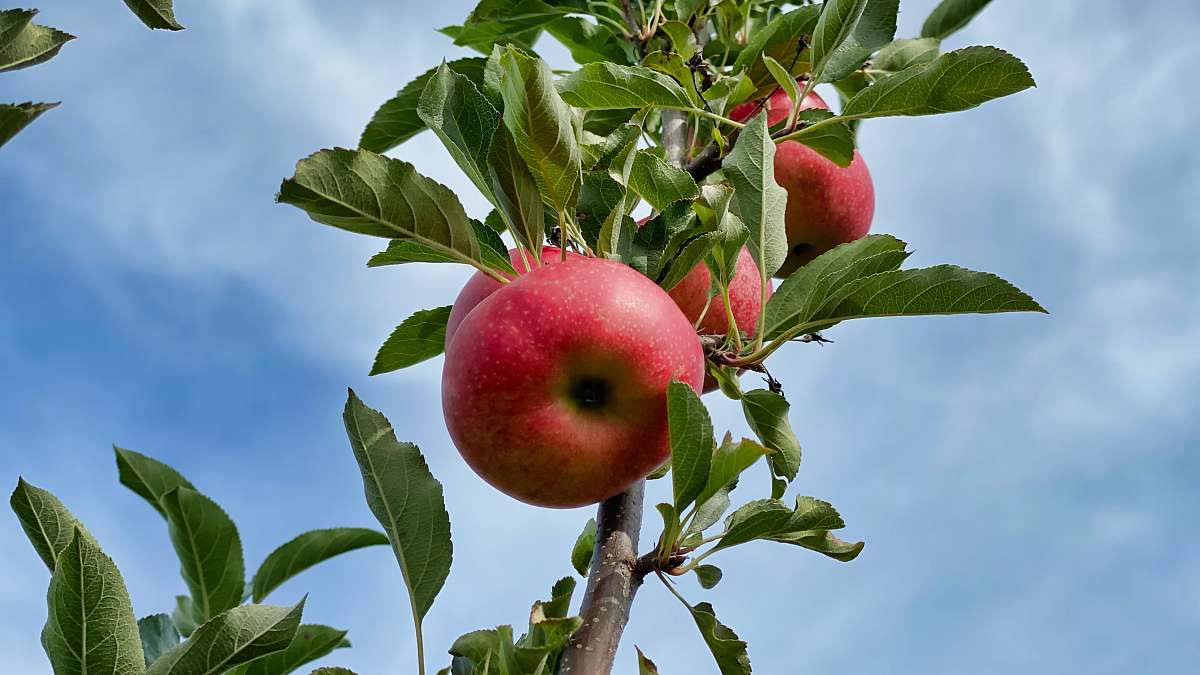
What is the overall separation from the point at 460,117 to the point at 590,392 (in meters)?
0.42

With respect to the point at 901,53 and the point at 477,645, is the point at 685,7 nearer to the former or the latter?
the point at 901,53

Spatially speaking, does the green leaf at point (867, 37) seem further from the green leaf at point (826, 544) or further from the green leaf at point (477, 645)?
the green leaf at point (477, 645)

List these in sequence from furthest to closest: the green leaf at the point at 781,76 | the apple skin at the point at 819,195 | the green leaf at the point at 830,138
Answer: the apple skin at the point at 819,195 → the green leaf at the point at 830,138 → the green leaf at the point at 781,76

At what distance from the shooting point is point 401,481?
1340 mm

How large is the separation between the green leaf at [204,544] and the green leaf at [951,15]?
1.98 m

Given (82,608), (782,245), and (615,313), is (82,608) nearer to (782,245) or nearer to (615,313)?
(615,313)

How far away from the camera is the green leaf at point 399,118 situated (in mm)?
2076

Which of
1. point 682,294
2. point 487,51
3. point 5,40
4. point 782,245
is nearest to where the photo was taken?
point 5,40

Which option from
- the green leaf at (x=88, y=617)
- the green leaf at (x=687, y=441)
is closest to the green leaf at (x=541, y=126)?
the green leaf at (x=687, y=441)

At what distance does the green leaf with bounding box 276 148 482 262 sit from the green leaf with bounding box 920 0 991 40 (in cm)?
161

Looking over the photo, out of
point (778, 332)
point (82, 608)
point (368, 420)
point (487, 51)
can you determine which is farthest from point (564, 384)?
point (487, 51)


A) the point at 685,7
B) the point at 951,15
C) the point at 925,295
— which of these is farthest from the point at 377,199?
the point at 951,15

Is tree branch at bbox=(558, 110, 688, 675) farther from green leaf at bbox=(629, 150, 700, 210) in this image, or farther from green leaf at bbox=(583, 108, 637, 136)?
green leaf at bbox=(583, 108, 637, 136)

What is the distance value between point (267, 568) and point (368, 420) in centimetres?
81
